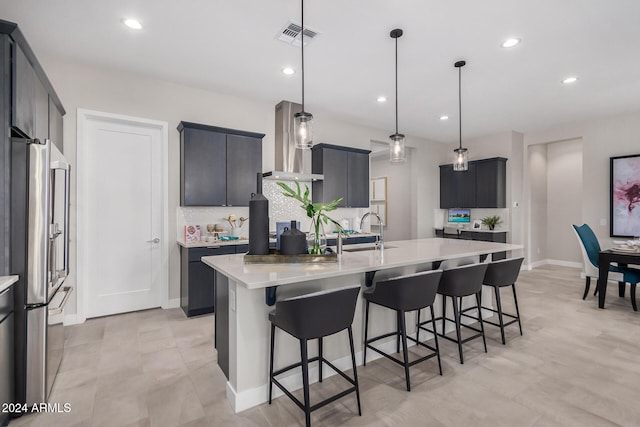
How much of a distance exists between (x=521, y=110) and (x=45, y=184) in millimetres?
6278

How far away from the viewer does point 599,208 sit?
576 centimetres

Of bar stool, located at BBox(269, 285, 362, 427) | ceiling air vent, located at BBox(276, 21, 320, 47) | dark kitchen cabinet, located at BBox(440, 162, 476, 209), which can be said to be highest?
ceiling air vent, located at BBox(276, 21, 320, 47)

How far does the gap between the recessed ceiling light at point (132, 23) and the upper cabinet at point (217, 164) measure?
3.91 ft

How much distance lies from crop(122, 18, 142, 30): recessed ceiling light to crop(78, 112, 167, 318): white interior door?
4.19ft

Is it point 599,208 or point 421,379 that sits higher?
point 599,208

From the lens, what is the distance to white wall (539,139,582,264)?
273 inches

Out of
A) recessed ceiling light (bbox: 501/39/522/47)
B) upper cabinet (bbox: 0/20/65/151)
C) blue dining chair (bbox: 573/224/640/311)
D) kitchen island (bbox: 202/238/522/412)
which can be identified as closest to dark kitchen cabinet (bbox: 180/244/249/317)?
kitchen island (bbox: 202/238/522/412)

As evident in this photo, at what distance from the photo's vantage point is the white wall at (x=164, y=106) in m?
3.55

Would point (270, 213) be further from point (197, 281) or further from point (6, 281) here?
point (6, 281)

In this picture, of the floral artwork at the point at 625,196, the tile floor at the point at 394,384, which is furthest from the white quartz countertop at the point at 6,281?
the floral artwork at the point at 625,196

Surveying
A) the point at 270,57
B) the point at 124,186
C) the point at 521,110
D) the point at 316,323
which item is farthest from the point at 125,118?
the point at 521,110

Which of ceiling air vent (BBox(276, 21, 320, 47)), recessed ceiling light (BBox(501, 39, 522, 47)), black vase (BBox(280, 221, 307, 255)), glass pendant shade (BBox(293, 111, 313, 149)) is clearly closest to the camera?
black vase (BBox(280, 221, 307, 255))

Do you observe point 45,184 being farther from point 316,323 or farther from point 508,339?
point 508,339

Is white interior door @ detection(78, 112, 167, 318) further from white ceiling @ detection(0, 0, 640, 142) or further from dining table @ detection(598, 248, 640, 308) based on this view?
dining table @ detection(598, 248, 640, 308)
